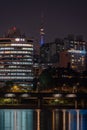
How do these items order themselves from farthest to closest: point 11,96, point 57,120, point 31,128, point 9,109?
point 11,96
point 9,109
point 57,120
point 31,128

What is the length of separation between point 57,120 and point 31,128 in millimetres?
6588

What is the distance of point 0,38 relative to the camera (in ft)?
586

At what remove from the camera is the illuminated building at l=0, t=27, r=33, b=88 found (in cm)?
17238

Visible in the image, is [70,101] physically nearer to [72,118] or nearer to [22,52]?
[72,118]

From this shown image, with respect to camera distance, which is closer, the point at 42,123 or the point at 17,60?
the point at 42,123

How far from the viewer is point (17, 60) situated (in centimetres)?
17488

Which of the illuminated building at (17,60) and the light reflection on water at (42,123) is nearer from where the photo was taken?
the light reflection on water at (42,123)

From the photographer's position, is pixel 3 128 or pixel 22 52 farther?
pixel 22 52

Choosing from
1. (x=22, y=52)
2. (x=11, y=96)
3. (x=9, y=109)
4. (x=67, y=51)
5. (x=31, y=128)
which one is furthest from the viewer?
(x=67, y=51)

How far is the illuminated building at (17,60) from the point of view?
172m

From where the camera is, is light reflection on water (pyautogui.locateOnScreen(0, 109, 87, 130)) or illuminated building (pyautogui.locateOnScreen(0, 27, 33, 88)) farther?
illuminated building (pyautogui.locateOnScreen(0, 27, 33, 88))

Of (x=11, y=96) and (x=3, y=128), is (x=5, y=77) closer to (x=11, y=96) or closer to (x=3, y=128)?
(x=11, y=96)

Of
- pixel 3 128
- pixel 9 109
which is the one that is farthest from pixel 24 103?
pixel 3 128

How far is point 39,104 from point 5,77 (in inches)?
3317
